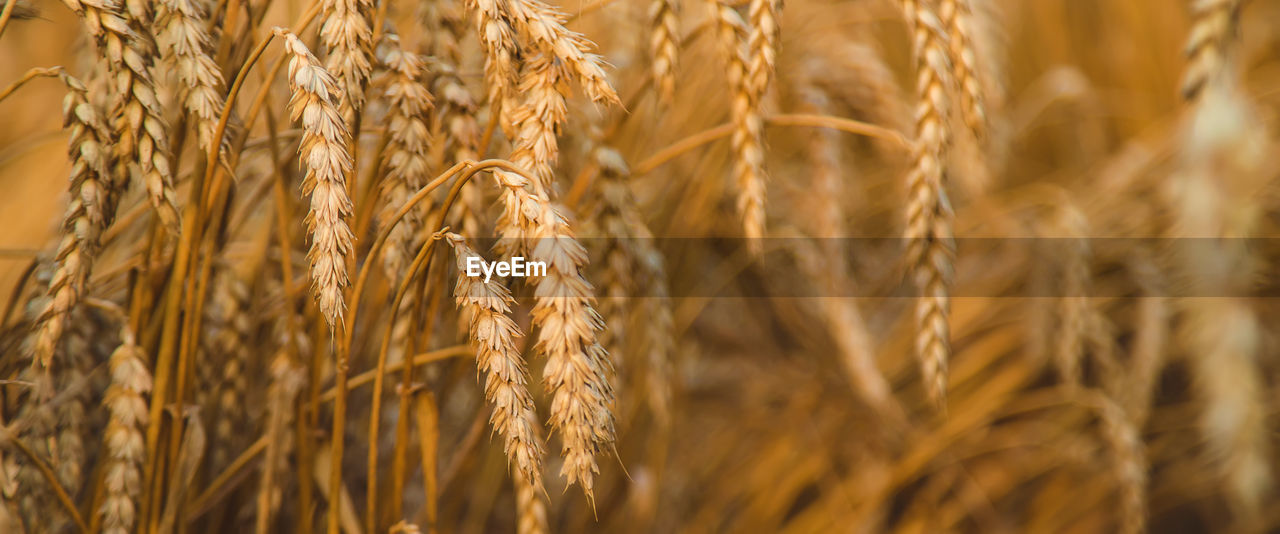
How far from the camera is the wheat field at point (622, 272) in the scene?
0.54m

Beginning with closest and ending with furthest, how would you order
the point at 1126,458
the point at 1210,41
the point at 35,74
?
the point at 35,74 → the point at 1210,41 → the point at 1126,458

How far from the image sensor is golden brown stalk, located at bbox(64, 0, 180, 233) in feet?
1.70

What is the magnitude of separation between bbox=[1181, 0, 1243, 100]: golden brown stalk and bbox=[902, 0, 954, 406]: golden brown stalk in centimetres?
26

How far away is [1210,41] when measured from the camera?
71cm

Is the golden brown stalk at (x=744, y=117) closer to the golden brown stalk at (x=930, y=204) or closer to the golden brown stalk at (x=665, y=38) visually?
the golden brown stalk at (x=665, y=38)

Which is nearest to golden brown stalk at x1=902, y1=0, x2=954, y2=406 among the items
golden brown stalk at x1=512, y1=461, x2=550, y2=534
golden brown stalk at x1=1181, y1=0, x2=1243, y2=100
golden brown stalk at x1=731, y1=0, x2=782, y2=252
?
golden brown stalk at x1=731, y1=0, x2=782, y2=252

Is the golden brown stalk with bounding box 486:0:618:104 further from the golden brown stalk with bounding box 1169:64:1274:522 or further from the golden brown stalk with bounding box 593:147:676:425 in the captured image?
the golden brown stalk with bounding box 1169:64:1274:522

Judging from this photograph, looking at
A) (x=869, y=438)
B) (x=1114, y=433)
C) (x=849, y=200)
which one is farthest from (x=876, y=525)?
(x=849, y=200)

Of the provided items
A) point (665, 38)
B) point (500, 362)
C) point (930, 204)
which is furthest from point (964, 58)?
point (500, 362)

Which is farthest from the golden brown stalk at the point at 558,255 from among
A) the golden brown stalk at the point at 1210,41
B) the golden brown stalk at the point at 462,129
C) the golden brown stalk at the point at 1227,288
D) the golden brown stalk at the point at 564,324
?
the golden brown stalk at the point at 1227,288

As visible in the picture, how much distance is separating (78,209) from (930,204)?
664 mm

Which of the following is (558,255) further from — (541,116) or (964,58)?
(964,58)

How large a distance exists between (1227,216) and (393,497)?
42.2 inches

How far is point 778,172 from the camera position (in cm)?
143
